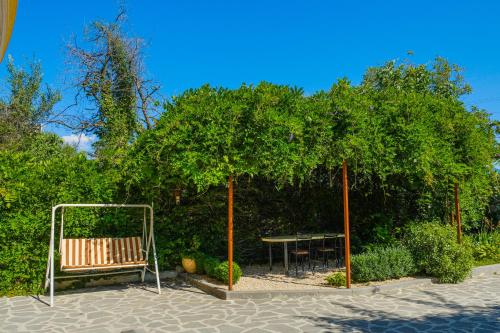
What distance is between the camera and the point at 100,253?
7082 millimetres

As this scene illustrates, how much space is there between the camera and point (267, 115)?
20.3ft

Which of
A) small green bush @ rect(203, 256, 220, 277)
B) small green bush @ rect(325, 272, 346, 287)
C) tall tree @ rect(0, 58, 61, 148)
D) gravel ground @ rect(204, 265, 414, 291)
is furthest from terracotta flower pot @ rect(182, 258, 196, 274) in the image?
tall tree @ rect(0, 58, 61, 148)

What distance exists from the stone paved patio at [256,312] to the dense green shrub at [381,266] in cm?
48

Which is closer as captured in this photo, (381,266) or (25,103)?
(381,266)

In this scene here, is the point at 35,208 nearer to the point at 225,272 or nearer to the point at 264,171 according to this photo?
the point at 225,272

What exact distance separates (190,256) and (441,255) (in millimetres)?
4864

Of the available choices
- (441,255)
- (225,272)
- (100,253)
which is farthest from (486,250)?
(100,253)

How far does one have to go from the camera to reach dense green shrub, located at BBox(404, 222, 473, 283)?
24.8 feet

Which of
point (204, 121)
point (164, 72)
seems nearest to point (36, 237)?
point (204, 121)

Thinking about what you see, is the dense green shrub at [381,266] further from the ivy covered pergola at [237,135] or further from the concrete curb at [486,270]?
the ivy covered pergola at [237,135]

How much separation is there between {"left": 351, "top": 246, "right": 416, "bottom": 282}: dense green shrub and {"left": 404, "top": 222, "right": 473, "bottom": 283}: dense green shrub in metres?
0.37

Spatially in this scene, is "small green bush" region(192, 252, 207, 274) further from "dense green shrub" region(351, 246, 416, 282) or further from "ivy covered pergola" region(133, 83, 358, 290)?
"dense green shrub" region(351, 246, 416, 282)

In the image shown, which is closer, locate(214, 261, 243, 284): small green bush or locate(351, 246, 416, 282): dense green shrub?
locate(214, 261, 243, 284): small green bush

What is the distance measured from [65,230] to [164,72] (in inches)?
424
